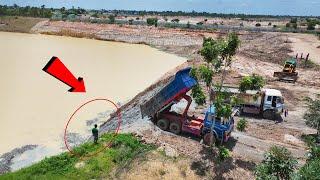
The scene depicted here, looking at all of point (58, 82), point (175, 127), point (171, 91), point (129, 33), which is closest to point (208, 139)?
point (175, 127)

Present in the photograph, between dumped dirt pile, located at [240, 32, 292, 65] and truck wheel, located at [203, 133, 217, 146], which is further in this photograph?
dumped dirt pile, located at [240, 32, 292, 65]

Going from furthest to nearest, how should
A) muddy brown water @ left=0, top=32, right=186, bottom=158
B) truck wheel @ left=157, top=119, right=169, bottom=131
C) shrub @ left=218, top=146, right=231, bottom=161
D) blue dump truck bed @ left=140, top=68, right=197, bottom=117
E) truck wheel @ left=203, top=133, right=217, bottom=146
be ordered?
muddy brown water @ left=0, top=32, right=186, bottom=158 < truck wheel @ left=157, top=119, right=169, bottom=131 < blue dump truck bed @ left=140, top=68, right=197, bottom=117 < truck wheel @ left=203, top=133, right=217, bottom=146 < shrub @ left=218, top=146, right=231, bottom=161

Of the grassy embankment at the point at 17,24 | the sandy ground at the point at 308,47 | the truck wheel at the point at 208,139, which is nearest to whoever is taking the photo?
the truck wheel at the point at 208,139

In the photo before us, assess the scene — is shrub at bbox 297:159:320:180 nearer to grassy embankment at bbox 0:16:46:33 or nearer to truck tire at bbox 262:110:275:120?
truck tire at bbox 262:110:275:120

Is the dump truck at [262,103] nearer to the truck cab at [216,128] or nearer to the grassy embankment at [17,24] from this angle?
the truck cab at [216,128]

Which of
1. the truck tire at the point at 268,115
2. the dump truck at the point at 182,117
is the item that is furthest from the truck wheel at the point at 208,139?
the truck tire at the point at 268,115

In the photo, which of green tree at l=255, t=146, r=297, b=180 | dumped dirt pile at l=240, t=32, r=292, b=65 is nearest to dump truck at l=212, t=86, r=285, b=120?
green tree at l=255, t=146, r=297, b=180

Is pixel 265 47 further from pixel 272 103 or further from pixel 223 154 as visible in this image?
pixel 223 154

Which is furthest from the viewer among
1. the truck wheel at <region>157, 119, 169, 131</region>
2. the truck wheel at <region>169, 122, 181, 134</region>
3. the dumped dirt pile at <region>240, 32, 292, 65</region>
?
the dumped dirt pile at <region>240, 32, 292, 65</region>

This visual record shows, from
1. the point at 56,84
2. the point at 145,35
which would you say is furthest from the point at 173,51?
the point at 56,84
